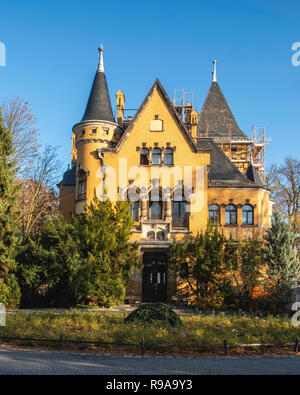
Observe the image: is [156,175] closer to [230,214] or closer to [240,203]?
[230,214]

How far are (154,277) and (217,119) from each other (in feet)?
61.8

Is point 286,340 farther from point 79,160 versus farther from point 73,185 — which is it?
point 73,185

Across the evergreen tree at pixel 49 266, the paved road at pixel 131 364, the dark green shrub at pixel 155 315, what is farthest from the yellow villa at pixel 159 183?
the paved road at pixel 131 364

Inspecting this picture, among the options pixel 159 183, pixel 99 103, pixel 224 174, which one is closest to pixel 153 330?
pixel 159 183

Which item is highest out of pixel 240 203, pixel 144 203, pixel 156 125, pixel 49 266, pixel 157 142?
pixel 156 125

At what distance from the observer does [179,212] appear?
92.9 feet

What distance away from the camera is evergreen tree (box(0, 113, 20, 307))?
2284cm

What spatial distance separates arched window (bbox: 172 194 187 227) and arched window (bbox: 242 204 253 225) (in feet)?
13.8

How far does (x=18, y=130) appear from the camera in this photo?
32125 millimetres

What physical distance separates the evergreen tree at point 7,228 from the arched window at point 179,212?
390 inches

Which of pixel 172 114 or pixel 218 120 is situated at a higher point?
pixel 218 120

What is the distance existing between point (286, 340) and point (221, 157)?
1932 cm

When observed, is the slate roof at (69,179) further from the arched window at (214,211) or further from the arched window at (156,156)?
the arched window at (214,211)
